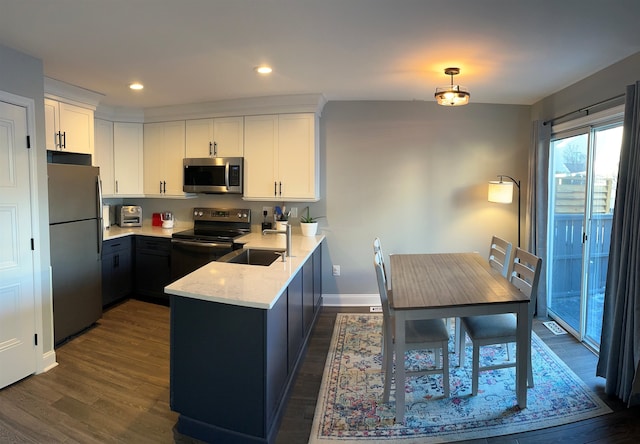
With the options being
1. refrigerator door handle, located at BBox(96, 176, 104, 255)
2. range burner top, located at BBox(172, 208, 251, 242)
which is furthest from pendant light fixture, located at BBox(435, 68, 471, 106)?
Result: refrigerator door handle, located at BBox(96, 176, 104, 255)

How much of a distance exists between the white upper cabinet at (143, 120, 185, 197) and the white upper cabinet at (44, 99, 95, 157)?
0.79 metres

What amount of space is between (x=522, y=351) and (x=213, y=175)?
11.0 feet

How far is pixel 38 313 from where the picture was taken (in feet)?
8.68

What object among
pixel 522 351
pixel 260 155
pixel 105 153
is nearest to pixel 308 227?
pixel 260 155

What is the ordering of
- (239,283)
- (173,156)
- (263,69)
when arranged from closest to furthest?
(239,283), (263,69), (173,156)

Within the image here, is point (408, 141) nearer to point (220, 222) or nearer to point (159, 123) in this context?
point (220, 222)

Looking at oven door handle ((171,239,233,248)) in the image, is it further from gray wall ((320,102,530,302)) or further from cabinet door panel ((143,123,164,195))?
gray wall ((320,102,530,302))

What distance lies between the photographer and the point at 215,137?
4.03m

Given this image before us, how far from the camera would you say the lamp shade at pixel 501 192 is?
11.8 feet

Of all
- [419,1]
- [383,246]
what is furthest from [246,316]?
[383,246]

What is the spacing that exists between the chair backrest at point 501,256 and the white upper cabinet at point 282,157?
5.98 ft

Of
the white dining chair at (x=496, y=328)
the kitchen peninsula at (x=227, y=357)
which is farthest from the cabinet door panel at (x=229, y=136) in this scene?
the white dining chair at (x=496, y=328)

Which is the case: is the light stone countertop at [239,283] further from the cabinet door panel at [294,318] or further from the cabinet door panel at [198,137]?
the cabinet door panel at [198,137]

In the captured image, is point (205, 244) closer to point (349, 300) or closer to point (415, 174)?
point (349, 300)
